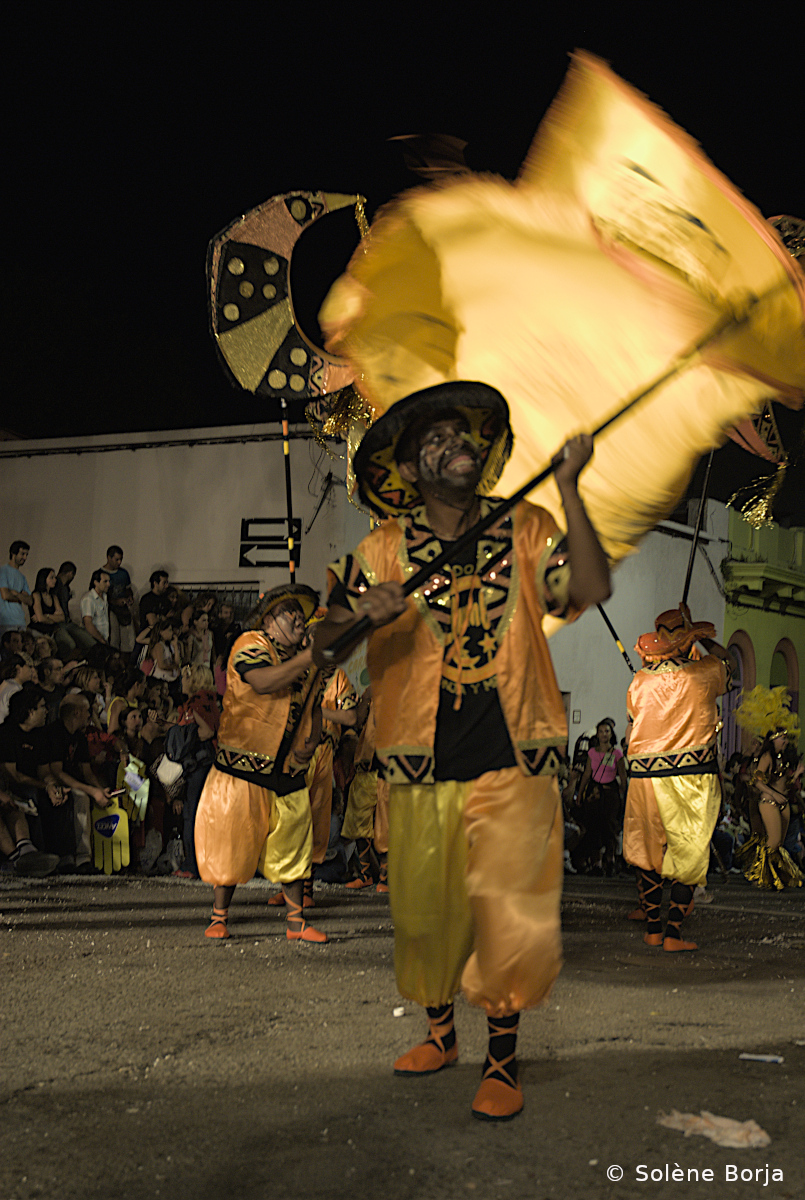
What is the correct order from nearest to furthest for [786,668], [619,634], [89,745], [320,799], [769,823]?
[320,799] → [89,745] → [769,823] → [619,634] → [786,668]

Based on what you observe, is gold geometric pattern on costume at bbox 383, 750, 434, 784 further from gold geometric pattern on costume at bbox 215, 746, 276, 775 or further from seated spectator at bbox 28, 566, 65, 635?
seated spectator at bbox 28, 566, 65, 635

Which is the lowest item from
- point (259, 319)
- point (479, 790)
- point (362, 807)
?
point (362, 807)

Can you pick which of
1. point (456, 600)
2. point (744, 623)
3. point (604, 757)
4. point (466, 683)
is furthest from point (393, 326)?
point (744, 623)

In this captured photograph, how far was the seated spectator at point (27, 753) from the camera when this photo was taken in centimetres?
988

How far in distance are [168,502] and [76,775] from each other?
275 inches

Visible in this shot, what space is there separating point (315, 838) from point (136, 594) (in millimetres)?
9368

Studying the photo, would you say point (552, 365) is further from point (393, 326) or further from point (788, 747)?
point (788, 747)

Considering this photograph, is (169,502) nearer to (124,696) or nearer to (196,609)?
(196,609)

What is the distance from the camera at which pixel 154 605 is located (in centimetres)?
1426

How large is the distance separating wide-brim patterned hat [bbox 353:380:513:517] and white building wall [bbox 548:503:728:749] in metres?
15.6

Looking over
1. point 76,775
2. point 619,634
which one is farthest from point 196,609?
point 619,634

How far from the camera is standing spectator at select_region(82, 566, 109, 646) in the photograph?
14.0 m

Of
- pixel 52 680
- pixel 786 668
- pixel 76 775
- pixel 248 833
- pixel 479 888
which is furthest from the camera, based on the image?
pixel 786 668

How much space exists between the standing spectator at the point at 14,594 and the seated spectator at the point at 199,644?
1854 millimetres
